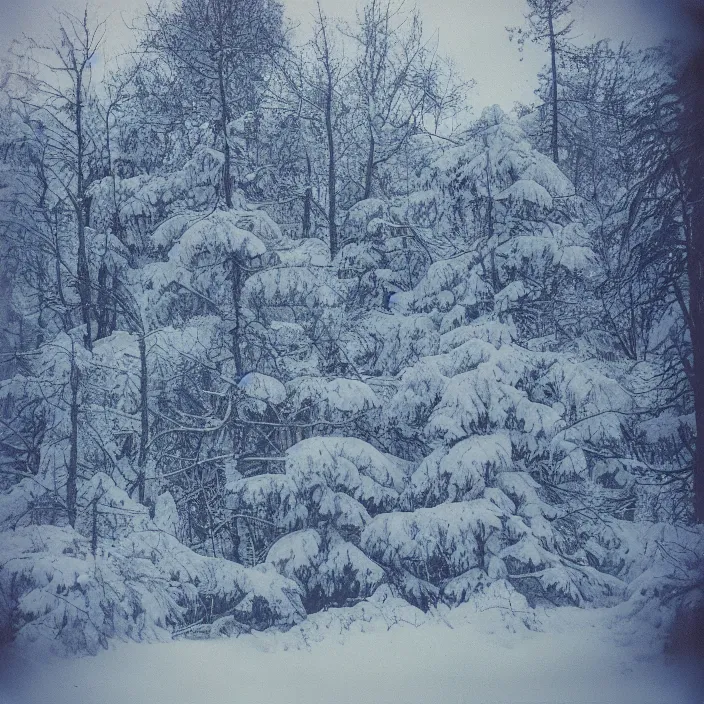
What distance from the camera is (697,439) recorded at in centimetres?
558

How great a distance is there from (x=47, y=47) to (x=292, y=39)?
2.11m

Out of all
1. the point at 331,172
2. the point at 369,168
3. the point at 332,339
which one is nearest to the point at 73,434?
the point at 332,339

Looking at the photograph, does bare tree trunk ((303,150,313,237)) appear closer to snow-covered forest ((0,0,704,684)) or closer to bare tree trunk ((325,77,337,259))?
snow-covered forest ((0,0,704,684))

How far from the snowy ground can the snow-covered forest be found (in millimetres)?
193

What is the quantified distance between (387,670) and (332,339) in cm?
281

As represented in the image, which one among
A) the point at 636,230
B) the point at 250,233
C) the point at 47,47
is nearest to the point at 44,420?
the point at 250,233

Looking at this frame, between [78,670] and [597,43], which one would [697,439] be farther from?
[78,670]

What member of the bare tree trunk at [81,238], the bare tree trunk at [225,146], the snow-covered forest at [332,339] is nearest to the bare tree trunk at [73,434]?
the snow-covered forest at [332,339]

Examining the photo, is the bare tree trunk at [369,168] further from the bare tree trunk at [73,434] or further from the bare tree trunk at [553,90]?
the bare tree trunk at [73,434]

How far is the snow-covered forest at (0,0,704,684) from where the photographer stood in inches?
216

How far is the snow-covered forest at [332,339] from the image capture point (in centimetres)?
549

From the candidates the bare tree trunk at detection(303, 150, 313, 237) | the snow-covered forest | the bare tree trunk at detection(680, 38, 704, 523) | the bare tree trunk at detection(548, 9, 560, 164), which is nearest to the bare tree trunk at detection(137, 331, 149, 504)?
the snow-covered forest

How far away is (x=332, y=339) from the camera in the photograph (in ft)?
20.5

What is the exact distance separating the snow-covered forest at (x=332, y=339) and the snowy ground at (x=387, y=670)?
0.19 m
